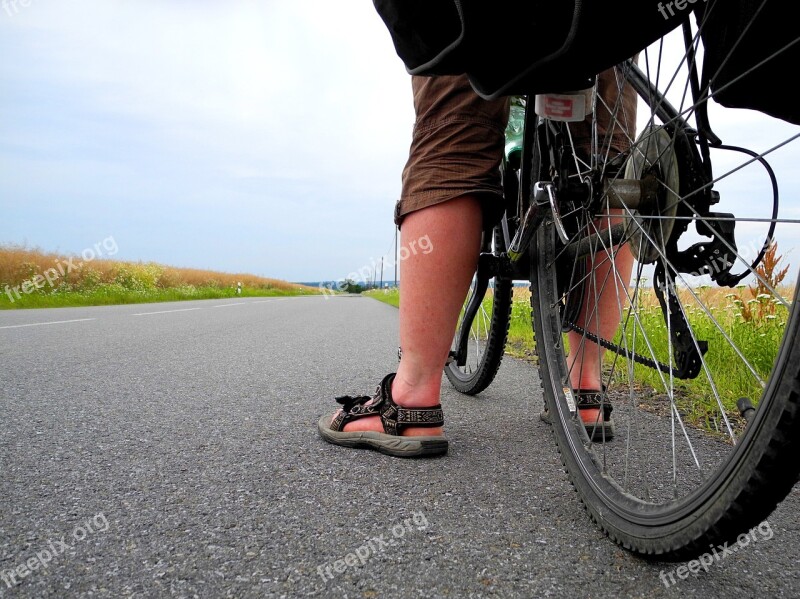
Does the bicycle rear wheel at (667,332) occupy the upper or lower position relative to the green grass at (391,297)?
upper

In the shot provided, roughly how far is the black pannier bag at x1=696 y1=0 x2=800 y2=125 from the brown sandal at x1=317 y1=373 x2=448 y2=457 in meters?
1.03

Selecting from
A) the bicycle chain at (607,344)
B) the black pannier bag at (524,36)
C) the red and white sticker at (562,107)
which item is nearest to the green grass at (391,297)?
the bicycle chain at (607,344)

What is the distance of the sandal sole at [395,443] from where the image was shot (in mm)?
1476

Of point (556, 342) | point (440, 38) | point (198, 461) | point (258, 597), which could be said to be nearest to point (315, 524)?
point (258, 597)

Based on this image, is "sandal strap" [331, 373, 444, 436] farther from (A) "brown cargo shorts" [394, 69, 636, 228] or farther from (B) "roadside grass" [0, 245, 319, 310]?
(B) "roadside grass" [0, 245, 319, 310]

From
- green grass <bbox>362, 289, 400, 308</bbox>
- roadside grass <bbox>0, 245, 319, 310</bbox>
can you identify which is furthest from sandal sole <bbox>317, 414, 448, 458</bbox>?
roadside grass <bbox>0, 245, 319, 310</bbox>

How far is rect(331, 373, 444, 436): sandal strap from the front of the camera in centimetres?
153

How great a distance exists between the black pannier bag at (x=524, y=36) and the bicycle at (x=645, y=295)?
22 cm

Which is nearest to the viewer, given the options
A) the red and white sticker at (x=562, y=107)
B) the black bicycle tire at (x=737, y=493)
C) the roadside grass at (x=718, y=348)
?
the black bicycle tire at (x=737, y=493)

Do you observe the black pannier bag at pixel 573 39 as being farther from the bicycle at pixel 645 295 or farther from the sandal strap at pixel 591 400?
the sandal strap at pixel 591 400

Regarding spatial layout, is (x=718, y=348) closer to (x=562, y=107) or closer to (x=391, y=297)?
(x=562, y=107)

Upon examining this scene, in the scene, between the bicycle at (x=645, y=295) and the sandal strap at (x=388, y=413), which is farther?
the sandal strap at (x=388, y=413)

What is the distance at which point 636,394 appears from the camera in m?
2.34

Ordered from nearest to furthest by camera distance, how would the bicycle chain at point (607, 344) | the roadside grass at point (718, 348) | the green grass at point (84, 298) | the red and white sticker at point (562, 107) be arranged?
the red and white sticker at point (562, 107)
the bicycle chain at point (607, 344)
the roadside grass at point (718, 348)
the green grass at point (84, 298)
